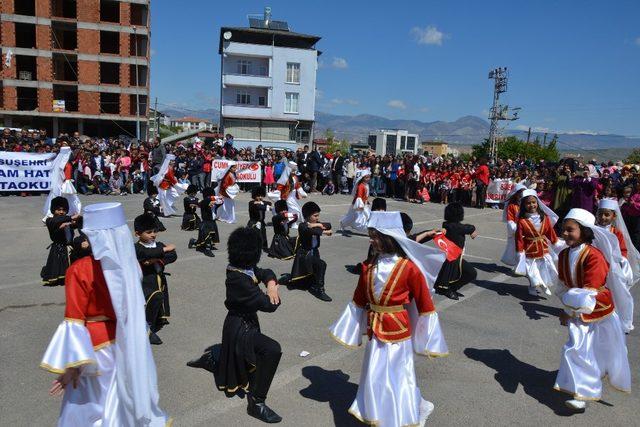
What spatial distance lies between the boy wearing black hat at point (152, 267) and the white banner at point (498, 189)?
17.4 meters

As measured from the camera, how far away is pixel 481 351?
5.99 metres

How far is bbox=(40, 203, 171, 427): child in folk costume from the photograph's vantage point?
3.14m

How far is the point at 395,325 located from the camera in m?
3.96

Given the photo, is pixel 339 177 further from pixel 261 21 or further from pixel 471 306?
pixel 261 21

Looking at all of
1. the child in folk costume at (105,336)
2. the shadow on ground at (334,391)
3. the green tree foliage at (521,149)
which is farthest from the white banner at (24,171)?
the green tree foliage at (521,149)

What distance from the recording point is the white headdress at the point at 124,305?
315 cm

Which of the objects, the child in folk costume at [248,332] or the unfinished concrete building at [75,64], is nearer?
the child in folk costume at [248,332]

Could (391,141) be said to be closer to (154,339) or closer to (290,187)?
(290,187)

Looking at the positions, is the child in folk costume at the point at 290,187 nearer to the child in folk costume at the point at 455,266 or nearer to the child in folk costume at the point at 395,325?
the child in folk costume at the point at 455,266

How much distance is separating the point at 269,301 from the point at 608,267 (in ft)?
11.2

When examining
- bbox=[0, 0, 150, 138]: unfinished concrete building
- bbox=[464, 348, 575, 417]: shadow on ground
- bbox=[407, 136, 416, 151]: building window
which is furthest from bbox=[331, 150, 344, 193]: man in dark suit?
bbox=[407, 136, 416, 151]: building window

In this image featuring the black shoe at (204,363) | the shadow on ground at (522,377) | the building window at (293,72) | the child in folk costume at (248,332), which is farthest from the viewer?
the building window at (293,72)

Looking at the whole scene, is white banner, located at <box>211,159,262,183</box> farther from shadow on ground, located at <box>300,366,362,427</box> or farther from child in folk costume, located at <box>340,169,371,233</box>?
shadow on ground, located at <box>300,366,362,427</box>

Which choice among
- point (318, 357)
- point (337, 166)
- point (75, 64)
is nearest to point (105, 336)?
point (318, 357)
